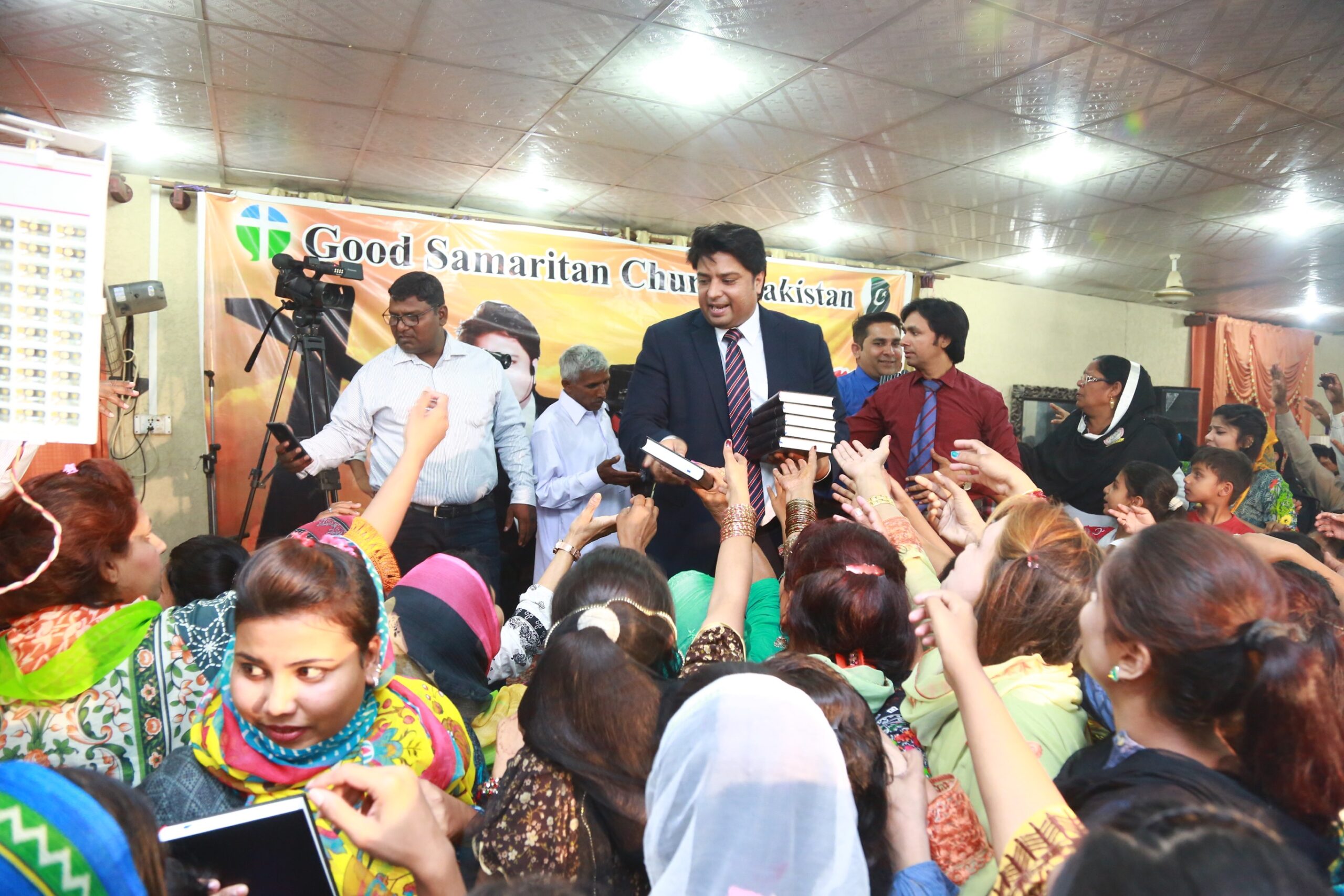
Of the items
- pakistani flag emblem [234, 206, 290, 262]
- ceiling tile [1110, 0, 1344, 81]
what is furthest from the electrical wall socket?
ceiling tile [1110, 0, 1344, 81]

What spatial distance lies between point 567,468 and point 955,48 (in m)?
2.41

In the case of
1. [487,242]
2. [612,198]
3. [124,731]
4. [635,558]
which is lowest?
[124,731]

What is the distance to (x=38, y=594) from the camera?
A: 117 centimetres

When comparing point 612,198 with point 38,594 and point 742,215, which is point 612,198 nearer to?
point 742,215

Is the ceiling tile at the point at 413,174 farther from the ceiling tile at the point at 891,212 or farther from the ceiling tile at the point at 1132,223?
the ceiling tile at the point at 1132,223

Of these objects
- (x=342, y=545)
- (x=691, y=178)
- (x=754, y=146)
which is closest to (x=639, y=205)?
(x=691, y=178)

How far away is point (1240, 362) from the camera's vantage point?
8.09 meters

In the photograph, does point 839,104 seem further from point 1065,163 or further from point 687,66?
point 1065,163

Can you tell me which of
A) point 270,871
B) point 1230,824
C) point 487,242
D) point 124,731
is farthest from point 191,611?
point 487,242

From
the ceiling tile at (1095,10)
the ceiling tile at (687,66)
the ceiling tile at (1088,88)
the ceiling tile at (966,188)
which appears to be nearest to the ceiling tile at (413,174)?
the ceiling tile at (687,66)

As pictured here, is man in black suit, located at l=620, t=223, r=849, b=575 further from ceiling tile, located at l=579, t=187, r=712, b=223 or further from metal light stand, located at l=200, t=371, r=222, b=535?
metal light stand, located at l=200, t=371, r=222, b=535

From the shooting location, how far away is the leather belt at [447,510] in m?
3.31

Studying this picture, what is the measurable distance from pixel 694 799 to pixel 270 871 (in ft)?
1.49

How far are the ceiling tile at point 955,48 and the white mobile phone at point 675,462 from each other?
1.72 meters
